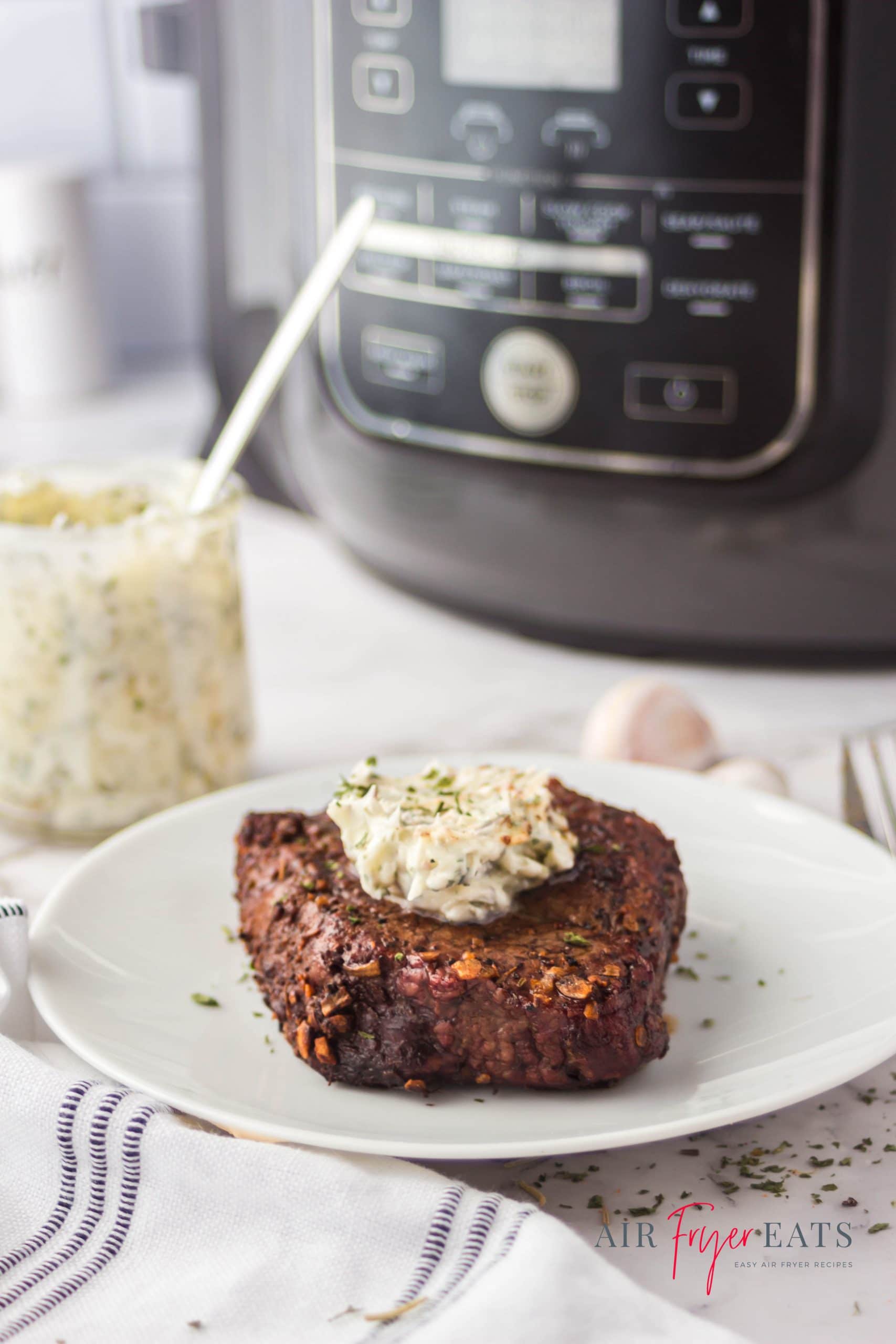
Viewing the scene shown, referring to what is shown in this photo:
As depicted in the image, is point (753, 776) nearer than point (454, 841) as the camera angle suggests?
No

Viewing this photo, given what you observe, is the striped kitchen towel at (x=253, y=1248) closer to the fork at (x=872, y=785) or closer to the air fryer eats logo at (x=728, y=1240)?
the air fryer eats logo at (x=728, y=1240)

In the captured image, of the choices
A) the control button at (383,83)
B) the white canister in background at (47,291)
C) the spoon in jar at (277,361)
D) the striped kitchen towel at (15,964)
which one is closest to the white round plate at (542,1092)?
the striped kitchen towel at (15,964)

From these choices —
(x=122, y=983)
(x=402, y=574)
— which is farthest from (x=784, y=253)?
(x=122, y=983)

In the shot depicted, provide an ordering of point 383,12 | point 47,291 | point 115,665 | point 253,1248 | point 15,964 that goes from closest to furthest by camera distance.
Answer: point 253,1248 < point 15,964 < point 115,665 < point 383,12 < point 47,291

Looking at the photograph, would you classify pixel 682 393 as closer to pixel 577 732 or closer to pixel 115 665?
pixel 577 732

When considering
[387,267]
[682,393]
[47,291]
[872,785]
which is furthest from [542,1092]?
[47,291]
